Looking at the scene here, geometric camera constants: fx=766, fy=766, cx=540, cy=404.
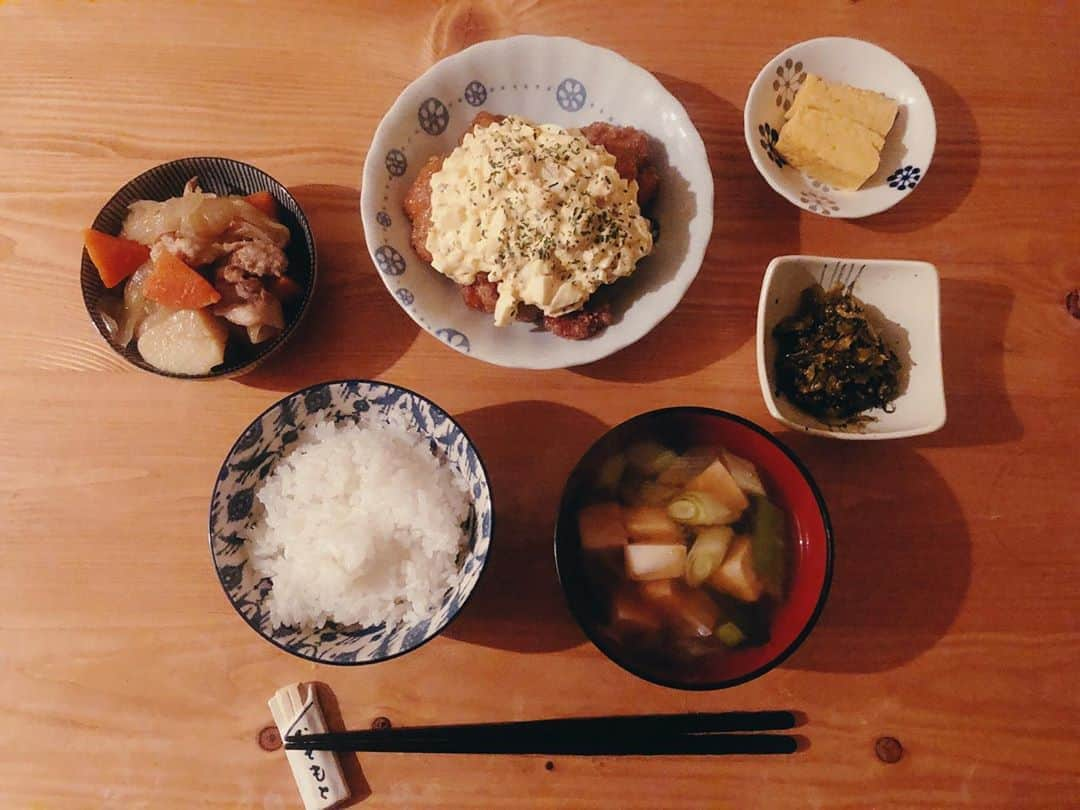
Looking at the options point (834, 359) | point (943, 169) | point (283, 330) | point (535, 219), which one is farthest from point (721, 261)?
point (283, 330)

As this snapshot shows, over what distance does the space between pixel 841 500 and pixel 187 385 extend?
154 cm

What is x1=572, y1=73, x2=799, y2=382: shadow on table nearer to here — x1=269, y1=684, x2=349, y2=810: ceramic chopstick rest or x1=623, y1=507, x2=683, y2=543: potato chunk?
x1=623, y1=507, x2=683, y2=543: potato chunk

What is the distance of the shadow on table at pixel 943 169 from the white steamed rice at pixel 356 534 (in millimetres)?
1276

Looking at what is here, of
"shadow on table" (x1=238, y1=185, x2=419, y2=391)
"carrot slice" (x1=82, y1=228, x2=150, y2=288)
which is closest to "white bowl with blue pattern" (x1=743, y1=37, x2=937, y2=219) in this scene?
"shadow on table" (x1=238, y1=185, x2=419, y2=391)

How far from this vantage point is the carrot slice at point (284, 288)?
1696 mm

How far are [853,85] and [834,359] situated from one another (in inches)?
30.8

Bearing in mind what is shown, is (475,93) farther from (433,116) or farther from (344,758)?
(344,758)

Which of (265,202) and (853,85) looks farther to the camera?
(853,85)

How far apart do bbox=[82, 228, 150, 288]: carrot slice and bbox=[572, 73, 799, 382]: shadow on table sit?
1.02 meters

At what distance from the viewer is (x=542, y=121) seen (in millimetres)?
1886

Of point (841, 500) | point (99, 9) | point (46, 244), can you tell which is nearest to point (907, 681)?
point (841, 500)

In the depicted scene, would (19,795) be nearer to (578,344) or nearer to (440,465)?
(440,465)

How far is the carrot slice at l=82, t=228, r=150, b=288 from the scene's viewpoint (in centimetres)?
165

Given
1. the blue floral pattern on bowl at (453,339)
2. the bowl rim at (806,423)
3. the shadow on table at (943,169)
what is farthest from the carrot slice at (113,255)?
the shadow on table at (943,169)
